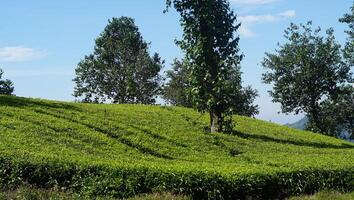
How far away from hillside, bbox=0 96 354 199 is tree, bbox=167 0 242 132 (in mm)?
1725

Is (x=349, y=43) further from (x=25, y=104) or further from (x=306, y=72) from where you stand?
(x=25, y=104)

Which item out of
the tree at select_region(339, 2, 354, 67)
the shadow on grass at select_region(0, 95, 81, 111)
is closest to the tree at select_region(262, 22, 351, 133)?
the tree at select_region(339, 2, 354, 67)

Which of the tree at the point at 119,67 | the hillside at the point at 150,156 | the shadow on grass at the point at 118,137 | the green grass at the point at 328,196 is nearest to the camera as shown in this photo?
the hillside at the point at 150,156

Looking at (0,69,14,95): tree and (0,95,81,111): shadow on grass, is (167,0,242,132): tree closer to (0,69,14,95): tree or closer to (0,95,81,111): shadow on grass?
(0,95,81,111): shadow on grass

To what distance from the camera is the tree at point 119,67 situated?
2569 inches

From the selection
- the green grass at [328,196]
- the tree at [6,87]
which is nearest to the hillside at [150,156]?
the green grass at [328,196]

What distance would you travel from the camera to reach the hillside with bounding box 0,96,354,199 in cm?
1279

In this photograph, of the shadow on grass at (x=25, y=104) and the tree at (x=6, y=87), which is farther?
the tree at (x=6, y=87)

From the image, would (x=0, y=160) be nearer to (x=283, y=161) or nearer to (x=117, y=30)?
(x=283, y=161)

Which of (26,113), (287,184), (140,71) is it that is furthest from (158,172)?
(140,71)

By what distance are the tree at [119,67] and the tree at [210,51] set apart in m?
37.2

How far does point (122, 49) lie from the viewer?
6575 centimetres

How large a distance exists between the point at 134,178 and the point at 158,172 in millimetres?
729

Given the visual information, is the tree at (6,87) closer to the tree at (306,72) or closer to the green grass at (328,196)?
the tree at (306,72)
